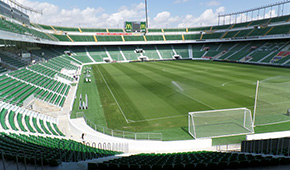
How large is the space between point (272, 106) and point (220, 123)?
6.75 metres

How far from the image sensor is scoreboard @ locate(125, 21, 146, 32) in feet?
242

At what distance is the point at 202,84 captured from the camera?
27.5 metres

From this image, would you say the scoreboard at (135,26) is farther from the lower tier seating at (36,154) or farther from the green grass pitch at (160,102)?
the lower tier seating at (36,154)

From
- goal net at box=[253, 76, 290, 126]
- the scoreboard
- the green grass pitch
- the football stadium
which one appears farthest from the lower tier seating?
the scoreboard

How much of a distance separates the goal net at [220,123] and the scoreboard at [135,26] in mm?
63581

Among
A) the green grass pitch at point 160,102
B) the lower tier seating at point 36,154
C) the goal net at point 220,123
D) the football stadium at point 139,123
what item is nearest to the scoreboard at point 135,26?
the football stadium at point 139,123

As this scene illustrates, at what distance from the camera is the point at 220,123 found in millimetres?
14430

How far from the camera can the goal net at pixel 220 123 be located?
13.4 m

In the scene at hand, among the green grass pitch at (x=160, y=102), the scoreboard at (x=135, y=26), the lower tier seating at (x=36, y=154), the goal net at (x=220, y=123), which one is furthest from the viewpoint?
the scoreboard at (x=135, y=26)

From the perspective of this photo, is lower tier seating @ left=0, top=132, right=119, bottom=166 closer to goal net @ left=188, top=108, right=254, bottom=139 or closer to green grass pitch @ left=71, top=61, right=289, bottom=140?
green grass pitch @ left=71, top=61, right=289, bottom=140

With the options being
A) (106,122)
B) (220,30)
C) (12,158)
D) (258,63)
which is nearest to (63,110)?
(106,122)

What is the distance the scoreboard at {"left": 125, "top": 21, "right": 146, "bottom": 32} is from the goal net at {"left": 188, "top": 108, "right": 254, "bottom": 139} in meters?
63.6

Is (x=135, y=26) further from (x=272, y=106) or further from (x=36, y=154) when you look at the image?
(x=36, y=154)

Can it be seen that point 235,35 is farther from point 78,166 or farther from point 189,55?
point 78,166
